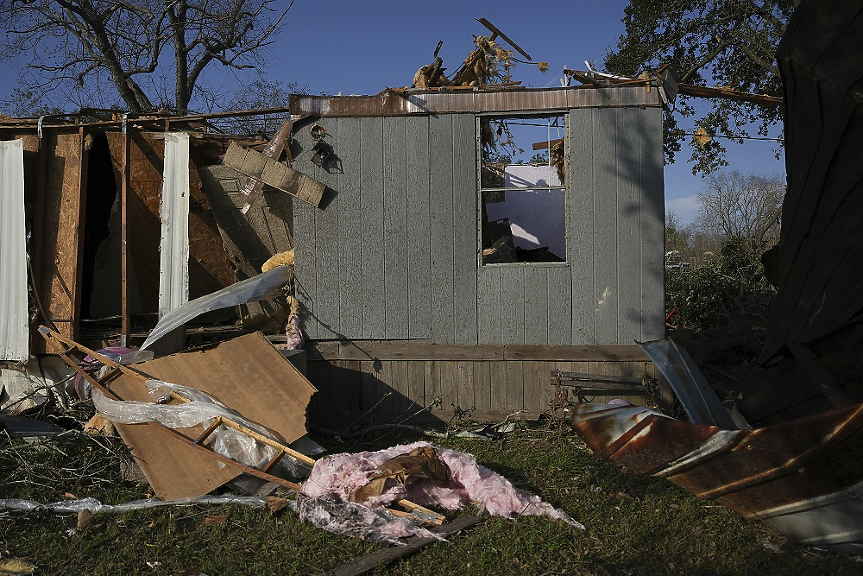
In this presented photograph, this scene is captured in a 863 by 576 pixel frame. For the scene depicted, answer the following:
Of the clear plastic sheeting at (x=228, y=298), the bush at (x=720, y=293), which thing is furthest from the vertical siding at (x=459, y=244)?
the bush at (x=720, y=293)

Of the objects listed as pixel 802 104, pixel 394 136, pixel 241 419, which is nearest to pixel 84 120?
pixel 394 136

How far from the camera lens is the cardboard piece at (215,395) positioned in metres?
5.11

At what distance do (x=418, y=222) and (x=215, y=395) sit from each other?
2.59m

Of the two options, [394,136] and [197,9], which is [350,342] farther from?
[197,9]

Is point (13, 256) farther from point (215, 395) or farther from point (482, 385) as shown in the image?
point (482, 385)

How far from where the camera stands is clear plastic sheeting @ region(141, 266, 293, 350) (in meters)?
6.53

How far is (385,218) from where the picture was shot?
6.78 m

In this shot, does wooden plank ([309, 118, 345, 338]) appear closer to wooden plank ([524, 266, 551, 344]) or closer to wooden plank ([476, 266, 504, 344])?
wooden plank ([476, 266, 504, 344])

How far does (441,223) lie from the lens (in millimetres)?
6703

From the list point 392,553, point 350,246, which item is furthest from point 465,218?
point 392,553

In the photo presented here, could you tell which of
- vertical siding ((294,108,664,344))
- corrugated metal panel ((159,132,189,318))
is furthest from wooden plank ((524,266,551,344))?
corrugated metal panel ((159,132,189,318))

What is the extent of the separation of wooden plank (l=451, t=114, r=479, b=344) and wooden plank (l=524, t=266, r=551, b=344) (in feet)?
1.72

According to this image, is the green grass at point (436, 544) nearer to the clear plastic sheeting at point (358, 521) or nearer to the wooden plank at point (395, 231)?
the clear plastic sheeting at point (358, 521)

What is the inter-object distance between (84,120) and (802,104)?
7258 millimetres
